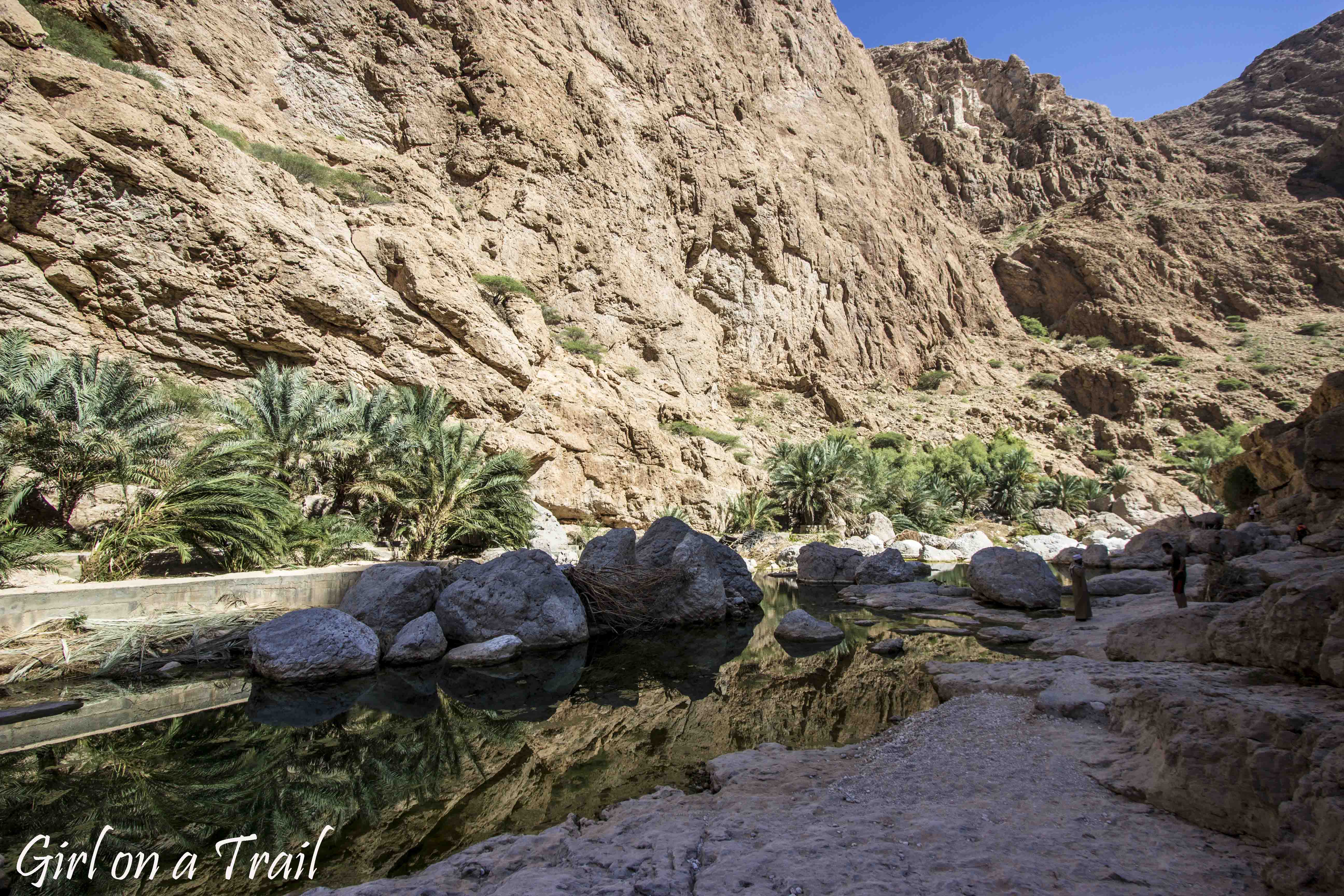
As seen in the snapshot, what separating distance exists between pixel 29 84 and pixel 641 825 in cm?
2268

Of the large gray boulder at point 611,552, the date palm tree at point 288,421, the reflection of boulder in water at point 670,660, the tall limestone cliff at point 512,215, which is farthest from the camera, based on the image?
the tall limestone cliff at point 512,215

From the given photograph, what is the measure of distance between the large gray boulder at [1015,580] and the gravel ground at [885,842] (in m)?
8.06

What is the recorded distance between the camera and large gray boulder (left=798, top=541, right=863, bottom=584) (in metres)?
17.0

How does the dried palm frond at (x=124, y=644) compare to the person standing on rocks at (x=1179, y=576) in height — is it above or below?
below

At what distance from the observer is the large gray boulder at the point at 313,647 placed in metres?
7.09

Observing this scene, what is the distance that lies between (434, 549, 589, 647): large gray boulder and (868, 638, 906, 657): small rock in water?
4.49 meters

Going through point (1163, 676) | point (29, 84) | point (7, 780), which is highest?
point (29, 84)

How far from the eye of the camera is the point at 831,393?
39.0 metres

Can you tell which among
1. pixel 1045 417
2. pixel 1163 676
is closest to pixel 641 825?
pixel 1163 676

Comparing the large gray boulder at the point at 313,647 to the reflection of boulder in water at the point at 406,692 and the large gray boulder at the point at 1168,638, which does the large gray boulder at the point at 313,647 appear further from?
the large gray boulder at the point at 1168,638

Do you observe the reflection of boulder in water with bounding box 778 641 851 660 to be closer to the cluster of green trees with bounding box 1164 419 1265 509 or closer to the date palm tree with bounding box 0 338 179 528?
the date palm tree with bounding box 0 338 179 528

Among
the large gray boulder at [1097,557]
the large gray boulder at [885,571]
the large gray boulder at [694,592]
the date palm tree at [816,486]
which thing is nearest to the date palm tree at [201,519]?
the large gray boulder at [694,592]

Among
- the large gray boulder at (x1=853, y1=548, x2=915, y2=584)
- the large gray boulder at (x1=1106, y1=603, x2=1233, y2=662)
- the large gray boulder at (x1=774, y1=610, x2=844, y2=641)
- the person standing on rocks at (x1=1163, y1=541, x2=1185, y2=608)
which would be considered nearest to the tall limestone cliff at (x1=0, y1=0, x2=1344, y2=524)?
the large gray boulder at (x1=853, y1=548, x2=915, y2=584)

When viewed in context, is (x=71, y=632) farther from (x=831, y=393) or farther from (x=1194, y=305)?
(x=1194, y=305)
